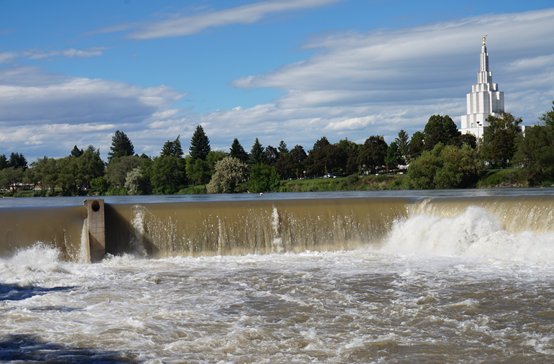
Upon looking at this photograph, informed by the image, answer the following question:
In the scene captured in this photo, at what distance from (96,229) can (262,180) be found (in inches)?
2109

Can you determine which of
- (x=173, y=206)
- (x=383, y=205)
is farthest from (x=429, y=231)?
(x=173, y=206)

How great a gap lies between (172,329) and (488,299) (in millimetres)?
6151

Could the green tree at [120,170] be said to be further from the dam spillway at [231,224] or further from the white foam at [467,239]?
the white foam at [467,239]

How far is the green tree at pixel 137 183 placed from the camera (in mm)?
82688

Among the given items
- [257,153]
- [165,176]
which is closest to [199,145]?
[257,153]

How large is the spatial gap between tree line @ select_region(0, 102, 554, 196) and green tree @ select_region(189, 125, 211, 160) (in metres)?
0.15

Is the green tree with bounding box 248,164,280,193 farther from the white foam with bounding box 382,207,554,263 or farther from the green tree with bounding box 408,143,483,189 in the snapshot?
the white foam with bounding box 382,207,554,263

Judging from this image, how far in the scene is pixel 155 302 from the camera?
15.4m

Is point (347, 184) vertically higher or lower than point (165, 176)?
lower

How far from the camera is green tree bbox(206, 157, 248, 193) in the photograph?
75.6 m

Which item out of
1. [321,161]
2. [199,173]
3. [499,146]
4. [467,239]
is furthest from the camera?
[321,161]

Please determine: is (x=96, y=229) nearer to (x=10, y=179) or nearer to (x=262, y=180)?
(x=262, y=180)

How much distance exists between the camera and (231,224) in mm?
24141

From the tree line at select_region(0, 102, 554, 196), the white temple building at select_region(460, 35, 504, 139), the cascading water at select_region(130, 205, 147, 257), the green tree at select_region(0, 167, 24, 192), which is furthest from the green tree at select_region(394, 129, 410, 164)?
the cascading water at select_region(130, 205, 147, 257)
